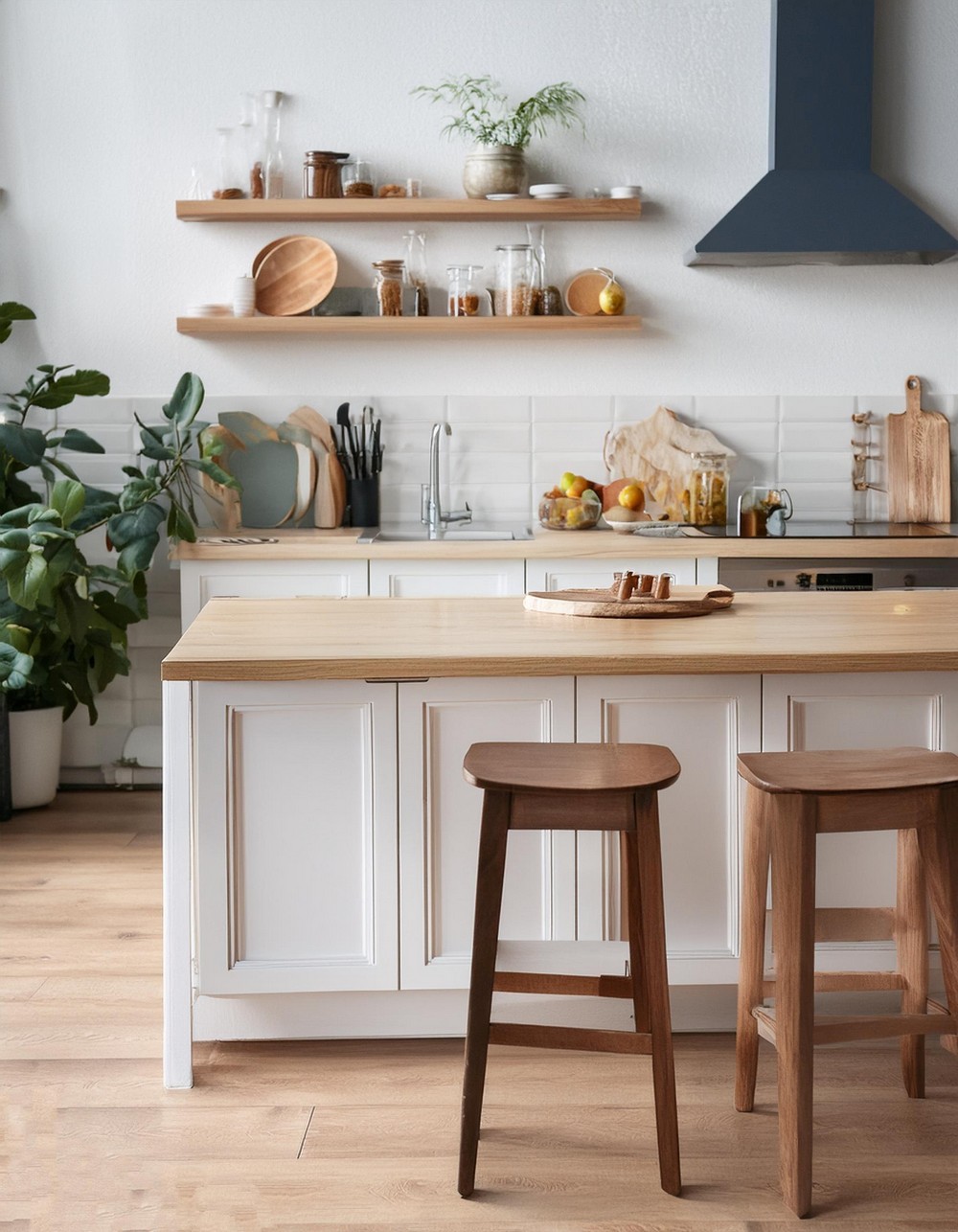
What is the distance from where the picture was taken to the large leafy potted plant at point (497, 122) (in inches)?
177

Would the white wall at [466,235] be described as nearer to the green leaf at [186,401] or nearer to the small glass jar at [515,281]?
the small glass jar at [515,281]

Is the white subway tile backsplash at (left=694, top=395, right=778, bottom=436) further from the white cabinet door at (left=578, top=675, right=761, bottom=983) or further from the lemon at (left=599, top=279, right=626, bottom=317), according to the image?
the white cabinet door at (left=578, top=675, right=761, bottom=983)

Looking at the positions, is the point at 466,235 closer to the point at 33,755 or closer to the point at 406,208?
the point at 406,208

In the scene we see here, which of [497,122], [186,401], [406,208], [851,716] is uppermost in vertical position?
[497,122]

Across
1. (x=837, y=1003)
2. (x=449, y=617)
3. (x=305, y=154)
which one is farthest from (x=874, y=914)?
(x=305, y=154)

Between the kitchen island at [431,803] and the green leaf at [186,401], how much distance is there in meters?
1.82

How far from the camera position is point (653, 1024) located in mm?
2064

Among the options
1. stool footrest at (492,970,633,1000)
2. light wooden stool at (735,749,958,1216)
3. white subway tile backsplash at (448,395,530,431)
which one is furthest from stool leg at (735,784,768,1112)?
white subway tile backsplash at (448,395,530,431)

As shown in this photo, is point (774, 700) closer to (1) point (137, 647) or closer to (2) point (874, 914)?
(2) point (874, 914)

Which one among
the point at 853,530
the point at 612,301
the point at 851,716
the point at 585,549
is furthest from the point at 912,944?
the point at 612,301

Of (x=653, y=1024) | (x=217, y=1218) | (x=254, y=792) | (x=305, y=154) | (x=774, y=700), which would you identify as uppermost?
(x=305, y=154)

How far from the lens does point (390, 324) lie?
4.54 meters

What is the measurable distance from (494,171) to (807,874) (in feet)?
10.3

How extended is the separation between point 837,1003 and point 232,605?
158 centimetres
